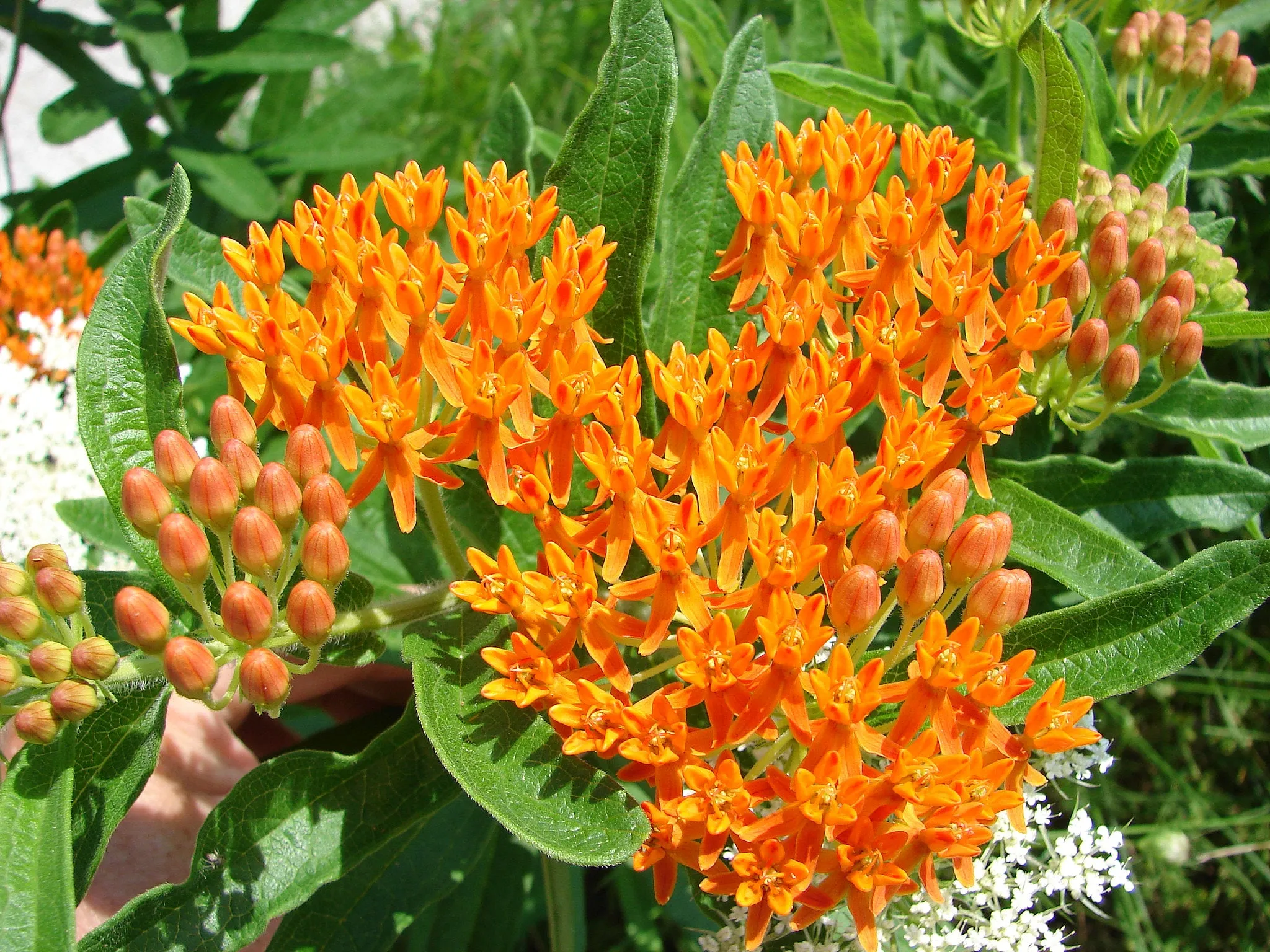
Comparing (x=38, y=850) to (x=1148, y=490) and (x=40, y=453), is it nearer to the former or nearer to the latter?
(x=40, y=453)

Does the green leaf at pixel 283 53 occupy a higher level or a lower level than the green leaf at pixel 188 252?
higher

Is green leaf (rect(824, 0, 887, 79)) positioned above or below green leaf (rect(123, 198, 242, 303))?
above

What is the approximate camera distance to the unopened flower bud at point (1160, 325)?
1.56 meters

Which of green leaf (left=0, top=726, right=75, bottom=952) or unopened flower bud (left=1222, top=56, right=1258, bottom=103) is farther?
unopened flower bud (left=1222, top=56, right=1258, bottom=103)

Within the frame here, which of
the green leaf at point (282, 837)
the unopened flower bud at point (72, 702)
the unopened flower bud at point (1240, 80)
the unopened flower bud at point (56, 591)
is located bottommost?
the green leaf at point (282, 837)

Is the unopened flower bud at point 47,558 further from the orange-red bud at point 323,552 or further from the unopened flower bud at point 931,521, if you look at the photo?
the unopened flower bud at point 931,521

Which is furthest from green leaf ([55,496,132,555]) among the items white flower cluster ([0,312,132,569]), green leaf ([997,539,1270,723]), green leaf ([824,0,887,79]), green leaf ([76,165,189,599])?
green leaf ([824,0,887,79])

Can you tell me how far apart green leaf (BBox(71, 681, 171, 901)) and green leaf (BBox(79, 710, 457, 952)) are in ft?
0.35

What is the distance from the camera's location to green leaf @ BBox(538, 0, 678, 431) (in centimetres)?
158

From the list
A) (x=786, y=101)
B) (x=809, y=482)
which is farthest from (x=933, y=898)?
(x=786, y=101)

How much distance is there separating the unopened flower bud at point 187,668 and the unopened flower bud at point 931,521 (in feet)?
2.82

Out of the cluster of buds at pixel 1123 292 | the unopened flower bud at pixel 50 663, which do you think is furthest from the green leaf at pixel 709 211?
the unopened flower bud at pixel 50 663

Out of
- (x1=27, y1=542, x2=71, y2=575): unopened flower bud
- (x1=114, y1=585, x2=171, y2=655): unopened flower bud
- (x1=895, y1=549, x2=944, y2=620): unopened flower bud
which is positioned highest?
(x1=27, y1=542, x2=71, y2=575): unopened flower bud

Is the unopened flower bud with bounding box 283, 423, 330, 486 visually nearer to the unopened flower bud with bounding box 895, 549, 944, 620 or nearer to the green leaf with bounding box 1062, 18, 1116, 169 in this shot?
the unopened flower bud with bounding box 895, 549, 944, 620
